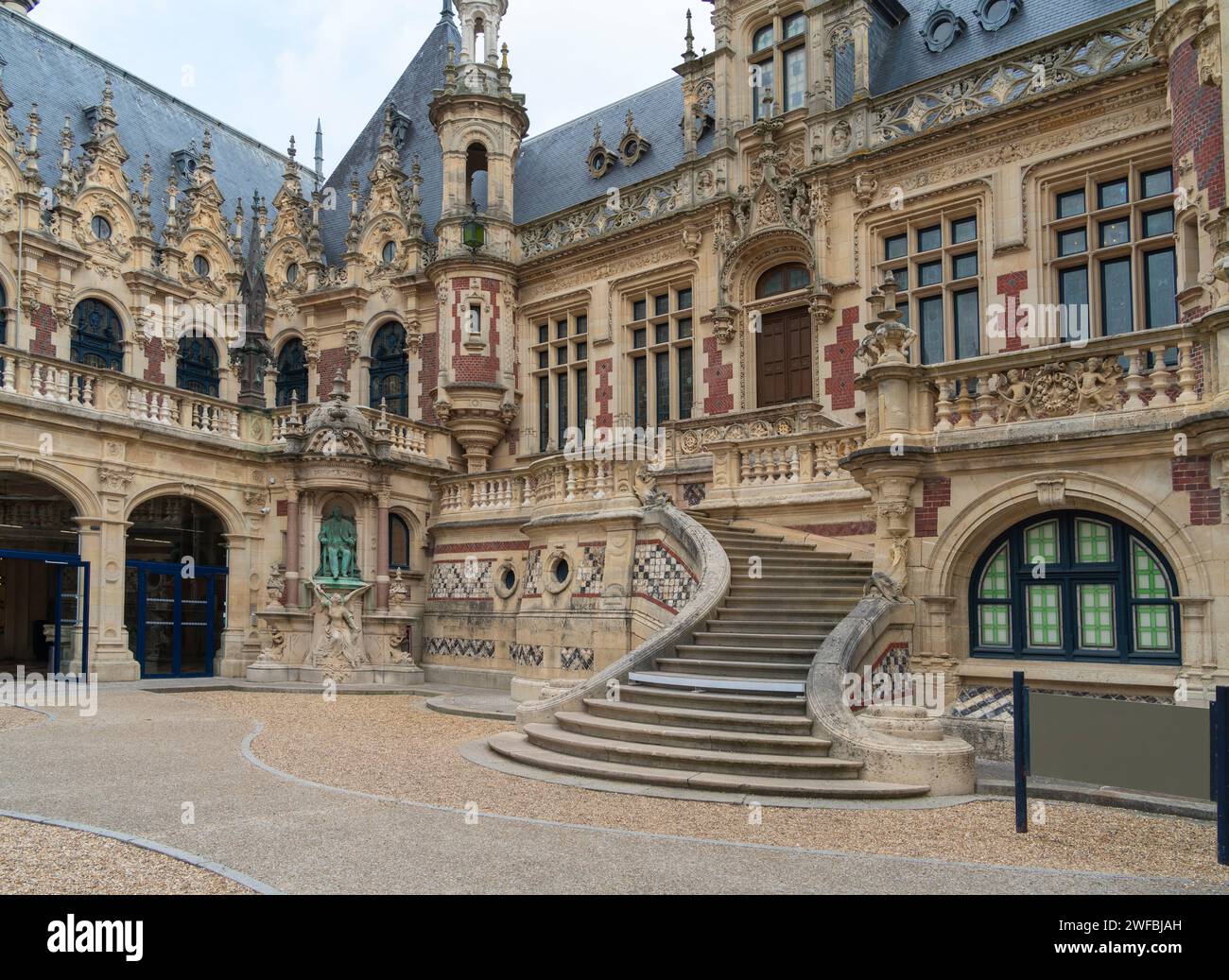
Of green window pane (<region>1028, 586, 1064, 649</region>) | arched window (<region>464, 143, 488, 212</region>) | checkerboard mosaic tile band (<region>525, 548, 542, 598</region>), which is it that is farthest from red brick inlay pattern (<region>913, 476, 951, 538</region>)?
arched window (<region>464, 143, 488, 212</region>)

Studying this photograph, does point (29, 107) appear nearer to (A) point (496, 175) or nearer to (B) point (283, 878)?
(A) point (496, 175)

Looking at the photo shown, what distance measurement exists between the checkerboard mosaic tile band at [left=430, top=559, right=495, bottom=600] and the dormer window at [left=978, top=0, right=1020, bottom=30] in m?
13.9

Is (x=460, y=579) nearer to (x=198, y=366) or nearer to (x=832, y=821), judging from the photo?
(x=198, y=366)

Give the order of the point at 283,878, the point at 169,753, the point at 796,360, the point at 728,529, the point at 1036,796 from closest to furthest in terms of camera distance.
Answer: the point at 283,878, the point at 1036,796, the point at 169,753, the point at 728,529, the point at 796,360

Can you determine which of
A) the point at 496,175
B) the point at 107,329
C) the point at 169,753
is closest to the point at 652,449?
the point at 496,175

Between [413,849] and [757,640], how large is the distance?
5.60 meters

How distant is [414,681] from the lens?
18.7 meters

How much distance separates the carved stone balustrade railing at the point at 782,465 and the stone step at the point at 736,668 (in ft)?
13.5

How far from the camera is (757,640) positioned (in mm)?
11047

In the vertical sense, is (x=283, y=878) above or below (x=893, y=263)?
below

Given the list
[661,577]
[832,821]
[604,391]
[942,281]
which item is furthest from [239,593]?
[832,821]

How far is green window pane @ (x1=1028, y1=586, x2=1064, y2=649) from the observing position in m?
10.0

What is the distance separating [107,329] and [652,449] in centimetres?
1394

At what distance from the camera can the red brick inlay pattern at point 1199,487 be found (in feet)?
29.3
